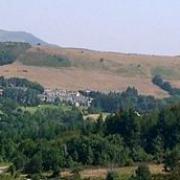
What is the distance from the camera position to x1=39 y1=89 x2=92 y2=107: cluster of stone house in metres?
176

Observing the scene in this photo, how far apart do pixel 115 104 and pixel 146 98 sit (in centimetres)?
1390

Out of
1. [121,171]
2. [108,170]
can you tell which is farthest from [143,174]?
[108,170]

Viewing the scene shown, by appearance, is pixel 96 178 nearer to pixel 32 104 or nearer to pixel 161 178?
pixel 161 178

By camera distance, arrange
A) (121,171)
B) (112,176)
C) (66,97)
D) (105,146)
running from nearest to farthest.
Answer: (112,176)
(121,171)
(105,146)
(66,97)

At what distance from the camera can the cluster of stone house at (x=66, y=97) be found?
176 metres

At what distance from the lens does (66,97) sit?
18475cm

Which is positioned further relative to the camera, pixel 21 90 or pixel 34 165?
pixel 21 90

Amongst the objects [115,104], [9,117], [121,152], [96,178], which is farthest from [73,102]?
[96,178]

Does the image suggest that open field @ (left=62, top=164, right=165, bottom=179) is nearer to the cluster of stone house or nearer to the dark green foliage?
the dark green foliage

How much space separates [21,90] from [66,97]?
496 inches

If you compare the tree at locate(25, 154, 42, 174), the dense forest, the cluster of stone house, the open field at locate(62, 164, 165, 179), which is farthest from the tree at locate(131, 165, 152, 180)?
the cluster of stone house

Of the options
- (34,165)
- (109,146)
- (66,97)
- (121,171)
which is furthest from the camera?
(66,97)

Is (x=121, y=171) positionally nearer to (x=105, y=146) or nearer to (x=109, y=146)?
(x=109, y=146)

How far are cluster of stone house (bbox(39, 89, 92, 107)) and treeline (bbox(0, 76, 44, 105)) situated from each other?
2.25 meters
